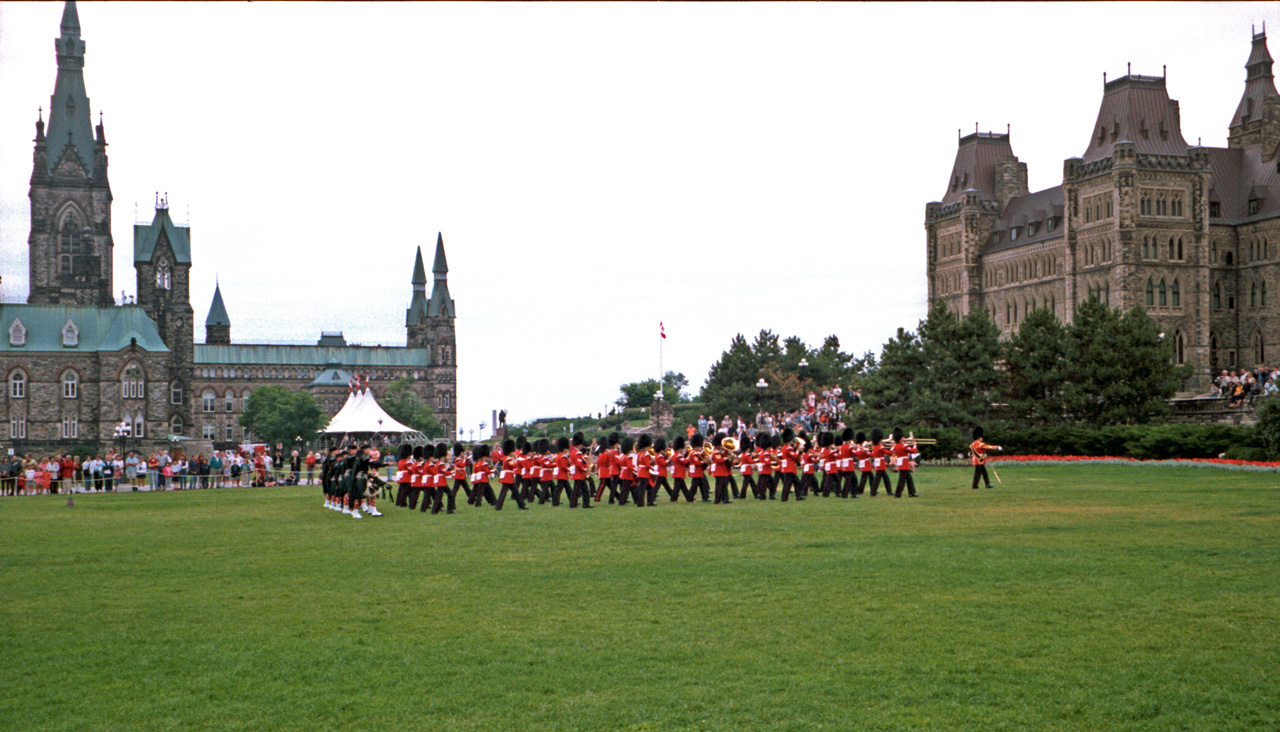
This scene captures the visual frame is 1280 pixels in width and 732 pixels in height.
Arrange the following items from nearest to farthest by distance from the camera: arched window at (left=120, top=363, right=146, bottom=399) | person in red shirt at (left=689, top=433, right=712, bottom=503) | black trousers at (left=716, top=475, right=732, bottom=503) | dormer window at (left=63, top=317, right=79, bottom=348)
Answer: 1. black trousers at (left=716, top=475, right=732, bottom=503)
2. person in red shirt at (left=689, top=433, right=712, bottom=503)
3. dormer window at (left=63, top=317, right=79, bottom=348)
4. arched window at (left=120, top=363, right=146, bottom=399)

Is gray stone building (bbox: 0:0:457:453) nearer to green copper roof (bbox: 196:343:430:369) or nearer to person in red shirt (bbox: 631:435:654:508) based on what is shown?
green copper roof (bbox: 196:343:430:369)

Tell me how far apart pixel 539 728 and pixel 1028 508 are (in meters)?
16.6

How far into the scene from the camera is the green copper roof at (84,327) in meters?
99.6

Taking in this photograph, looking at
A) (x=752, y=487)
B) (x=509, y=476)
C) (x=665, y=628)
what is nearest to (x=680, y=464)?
(x=752, y=487)

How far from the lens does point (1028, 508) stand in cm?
2266

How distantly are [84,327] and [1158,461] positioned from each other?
297ft

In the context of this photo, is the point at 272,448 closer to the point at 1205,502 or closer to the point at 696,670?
the point at 1205,502

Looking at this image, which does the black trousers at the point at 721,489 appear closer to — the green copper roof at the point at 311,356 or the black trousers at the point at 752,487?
the black trousers at the point at 752,487

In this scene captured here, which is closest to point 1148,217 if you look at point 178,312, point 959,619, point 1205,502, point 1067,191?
point 1067,191

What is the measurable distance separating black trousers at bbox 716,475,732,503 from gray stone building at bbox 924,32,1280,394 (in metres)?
63.4

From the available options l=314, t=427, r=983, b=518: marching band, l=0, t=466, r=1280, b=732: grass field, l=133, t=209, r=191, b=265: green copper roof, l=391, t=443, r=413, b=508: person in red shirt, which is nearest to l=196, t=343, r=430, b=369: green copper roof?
l=133, t=209, r=191, b=265: green copper roof

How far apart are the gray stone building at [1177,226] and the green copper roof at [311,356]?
93.2 metres

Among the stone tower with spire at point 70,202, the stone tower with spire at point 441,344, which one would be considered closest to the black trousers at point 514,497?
the stone tower with spire at point 70,202

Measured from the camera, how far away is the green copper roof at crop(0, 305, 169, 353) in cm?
9956
